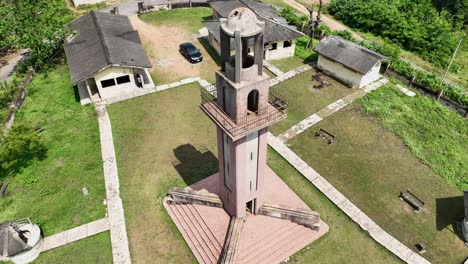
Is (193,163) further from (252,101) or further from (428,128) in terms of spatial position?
(428,128)

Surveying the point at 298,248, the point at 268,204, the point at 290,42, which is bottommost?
the point at 298,248

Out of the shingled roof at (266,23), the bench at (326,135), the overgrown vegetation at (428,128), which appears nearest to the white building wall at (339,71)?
the overgrown vegetation at (428,128)

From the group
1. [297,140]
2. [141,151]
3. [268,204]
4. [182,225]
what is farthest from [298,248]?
[141,151]

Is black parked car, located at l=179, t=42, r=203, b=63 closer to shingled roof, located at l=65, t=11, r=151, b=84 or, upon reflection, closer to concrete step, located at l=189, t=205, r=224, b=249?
shingled roof, located at l=65, t=11, r=151, b=84

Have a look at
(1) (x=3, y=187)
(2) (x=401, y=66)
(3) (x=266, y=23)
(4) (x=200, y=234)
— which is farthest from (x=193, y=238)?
(2) (x=401, y=66)

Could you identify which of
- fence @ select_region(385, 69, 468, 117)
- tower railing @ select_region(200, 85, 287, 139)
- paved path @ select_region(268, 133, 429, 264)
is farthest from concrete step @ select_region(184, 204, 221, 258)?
fence @ select_region(385, 69, 468, 117)

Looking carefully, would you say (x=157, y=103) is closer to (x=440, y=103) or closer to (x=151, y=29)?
(x=151, y=29)

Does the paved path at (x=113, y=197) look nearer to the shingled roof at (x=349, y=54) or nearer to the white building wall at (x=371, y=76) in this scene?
the shingled roof at (x=349, y=54)
